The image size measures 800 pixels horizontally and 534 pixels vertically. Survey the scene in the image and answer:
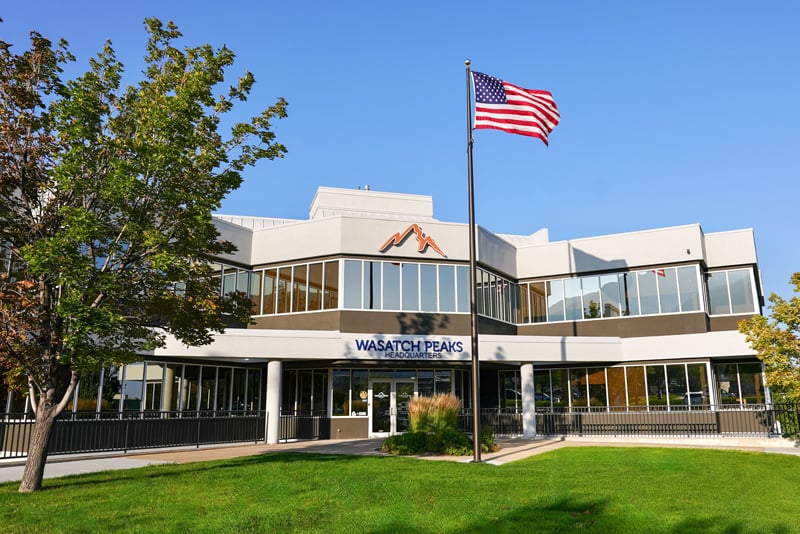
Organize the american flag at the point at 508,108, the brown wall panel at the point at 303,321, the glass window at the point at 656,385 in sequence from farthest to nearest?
A: the glass window at the point at 656,385
the brown wall panel at the point at 303,321
the american flag at the point at 508,108

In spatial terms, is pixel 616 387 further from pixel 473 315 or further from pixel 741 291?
pixel 473 315

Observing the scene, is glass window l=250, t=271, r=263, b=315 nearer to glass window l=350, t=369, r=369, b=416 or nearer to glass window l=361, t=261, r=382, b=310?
glass window l=361, t=261, r=382, b=310


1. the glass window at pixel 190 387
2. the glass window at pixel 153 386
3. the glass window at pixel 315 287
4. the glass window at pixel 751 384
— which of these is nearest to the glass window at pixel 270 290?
the glass window at pixel 315 287

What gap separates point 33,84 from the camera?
40.9 ft

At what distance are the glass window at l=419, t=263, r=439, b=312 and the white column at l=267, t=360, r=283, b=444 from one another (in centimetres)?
633

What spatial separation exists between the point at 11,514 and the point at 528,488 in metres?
8.22

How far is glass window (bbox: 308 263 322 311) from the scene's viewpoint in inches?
1030

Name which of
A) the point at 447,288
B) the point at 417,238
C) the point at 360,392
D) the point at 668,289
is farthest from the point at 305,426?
the point at 668,289

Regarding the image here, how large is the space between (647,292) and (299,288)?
51.4ft

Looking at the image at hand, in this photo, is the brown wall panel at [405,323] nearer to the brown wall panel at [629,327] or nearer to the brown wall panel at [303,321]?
the brown wall panel at [303,321]

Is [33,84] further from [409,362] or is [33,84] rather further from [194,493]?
[409,362]

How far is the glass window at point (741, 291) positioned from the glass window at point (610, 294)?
15.9 ft

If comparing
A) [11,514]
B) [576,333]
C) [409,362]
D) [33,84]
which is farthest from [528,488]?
[576,333]

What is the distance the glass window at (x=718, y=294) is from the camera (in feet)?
95.0
